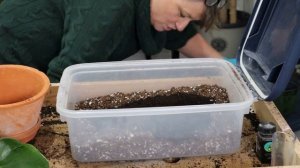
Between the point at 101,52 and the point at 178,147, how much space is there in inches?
17.5

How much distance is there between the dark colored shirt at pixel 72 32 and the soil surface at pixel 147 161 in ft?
0.68

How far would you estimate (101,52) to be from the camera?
1.21 metres

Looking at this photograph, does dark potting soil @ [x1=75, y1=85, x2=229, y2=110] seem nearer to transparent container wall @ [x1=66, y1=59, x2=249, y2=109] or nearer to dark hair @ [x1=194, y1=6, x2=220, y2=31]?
transparent container wall @ [x1=66, y1=59, x2=249, y2=109]

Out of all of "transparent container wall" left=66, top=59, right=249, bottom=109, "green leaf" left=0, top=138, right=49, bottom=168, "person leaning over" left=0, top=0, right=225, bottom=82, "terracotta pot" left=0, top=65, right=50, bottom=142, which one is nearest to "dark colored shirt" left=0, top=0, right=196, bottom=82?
"person leaning over" left=0, top=0, right=225, bottom=82

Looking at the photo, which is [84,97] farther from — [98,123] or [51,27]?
[51,27]

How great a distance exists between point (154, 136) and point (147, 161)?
0.19 feet

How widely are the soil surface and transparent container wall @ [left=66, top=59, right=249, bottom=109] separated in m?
0.04

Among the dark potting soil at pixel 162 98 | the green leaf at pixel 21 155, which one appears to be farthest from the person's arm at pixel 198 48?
the green leaf at pixel 21 155

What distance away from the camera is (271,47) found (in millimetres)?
1039

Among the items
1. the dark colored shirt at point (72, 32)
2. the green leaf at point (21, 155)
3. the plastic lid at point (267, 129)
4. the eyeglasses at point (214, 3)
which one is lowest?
the dark colored shirt at point (72, 32)

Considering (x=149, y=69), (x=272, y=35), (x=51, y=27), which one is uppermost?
(x=272, y=35)

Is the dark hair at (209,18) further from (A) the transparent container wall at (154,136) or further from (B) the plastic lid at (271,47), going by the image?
(A) the transparent container wall at (154,136)

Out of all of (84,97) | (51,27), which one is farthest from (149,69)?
(51,27)

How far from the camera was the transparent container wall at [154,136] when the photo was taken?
856mm
